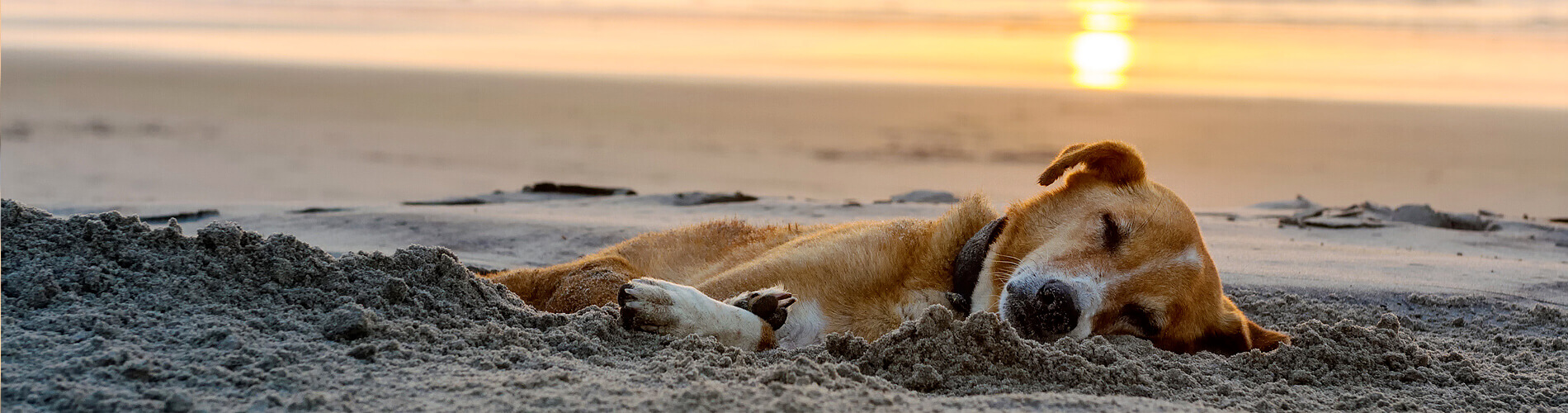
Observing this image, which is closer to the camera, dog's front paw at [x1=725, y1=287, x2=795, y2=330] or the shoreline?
dog's front paw at [x1=725, y1=287, x2=795, y2=330]

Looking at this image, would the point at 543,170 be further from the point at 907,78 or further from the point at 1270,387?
the point at 1270,387

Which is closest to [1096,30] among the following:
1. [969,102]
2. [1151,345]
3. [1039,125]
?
[969,102]

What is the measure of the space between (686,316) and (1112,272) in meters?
1.43

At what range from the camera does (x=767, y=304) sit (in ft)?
12.4

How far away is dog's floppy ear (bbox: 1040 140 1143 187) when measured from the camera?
4207 millimetres

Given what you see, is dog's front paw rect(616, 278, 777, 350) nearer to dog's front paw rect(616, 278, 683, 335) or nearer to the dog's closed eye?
dog's front paw rect(616, 278, 683, 335)

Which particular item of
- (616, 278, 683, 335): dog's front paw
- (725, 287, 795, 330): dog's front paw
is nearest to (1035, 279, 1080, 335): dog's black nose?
(725, 287, 795, 330): dog's front paw

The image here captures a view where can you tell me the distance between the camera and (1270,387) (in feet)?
11.0

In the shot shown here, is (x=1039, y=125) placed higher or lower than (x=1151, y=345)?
higher

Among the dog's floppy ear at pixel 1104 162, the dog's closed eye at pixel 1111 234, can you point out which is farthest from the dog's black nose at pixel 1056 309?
the dog's floppy ear at pixel 1104 162

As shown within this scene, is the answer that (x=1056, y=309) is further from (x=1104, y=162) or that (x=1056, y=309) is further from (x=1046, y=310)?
(x=1104, y=162)

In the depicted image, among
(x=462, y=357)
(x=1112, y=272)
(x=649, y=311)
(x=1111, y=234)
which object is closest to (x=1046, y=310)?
(x=1112, y=272)

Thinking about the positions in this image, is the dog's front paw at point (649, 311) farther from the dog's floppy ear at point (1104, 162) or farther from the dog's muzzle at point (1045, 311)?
the dog's floppy ear at point (1104, 162)

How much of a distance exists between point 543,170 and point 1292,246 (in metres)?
7.91
